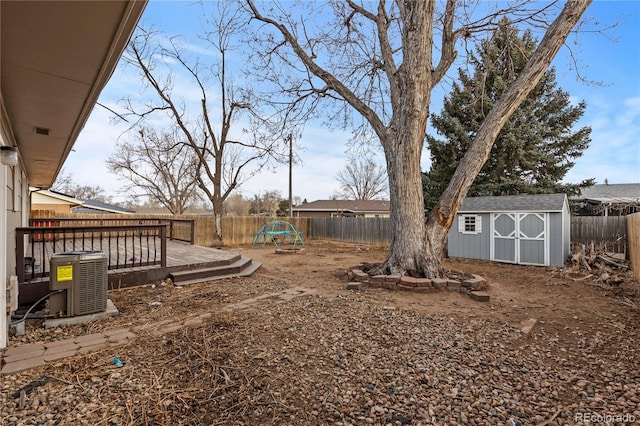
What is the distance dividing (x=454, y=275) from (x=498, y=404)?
4.04m

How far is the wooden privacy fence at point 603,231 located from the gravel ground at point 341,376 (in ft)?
24.3

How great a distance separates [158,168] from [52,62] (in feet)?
63.8

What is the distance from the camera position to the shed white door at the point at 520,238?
857cm

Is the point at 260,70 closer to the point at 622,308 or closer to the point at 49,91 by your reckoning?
the point at 49,91

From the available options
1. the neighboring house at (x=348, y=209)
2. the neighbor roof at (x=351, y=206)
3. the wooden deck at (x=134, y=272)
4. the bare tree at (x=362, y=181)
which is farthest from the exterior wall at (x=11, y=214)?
the bare tree at (x=362, y=181)

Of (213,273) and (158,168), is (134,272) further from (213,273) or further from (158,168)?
(158,168)

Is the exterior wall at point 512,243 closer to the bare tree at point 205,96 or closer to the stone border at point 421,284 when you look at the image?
the stone border at point 421,284

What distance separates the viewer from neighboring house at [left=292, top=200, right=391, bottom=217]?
3123 cm

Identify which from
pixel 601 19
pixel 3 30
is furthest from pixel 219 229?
pixel 601 19

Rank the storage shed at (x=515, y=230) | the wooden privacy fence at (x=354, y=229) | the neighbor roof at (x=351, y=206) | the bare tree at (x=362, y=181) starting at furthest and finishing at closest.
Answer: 1. the bare tree at (x=362, y=181)
2. the neighbor roof at (x=351, y=206)
3. the wooden privacy fence at (x=354, y=229)
4. the storage shed at (x=515, y=230)

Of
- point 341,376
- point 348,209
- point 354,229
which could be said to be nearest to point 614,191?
point 354,229

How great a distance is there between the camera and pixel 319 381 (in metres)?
2.33

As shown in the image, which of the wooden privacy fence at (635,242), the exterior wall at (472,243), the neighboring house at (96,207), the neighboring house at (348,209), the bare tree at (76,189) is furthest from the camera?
the neighboring house at (348,209)

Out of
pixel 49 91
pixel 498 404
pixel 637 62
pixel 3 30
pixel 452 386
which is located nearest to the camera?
pixel 3 30
